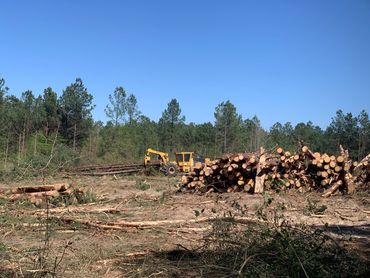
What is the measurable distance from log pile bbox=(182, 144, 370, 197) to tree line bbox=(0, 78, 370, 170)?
1598 centimetres

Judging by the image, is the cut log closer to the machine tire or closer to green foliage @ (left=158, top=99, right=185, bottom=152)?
the machine tire

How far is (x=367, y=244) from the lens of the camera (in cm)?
591

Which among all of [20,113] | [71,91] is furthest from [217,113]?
[20,113]

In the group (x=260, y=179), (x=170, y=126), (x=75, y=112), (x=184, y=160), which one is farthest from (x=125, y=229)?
(x=170, y=126)

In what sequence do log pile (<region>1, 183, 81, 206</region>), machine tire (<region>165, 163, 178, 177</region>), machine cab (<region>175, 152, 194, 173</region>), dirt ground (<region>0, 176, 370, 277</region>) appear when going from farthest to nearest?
1. machine cab (<region>175, 152, 194, 173</region>)
2. machine tire (<region>165, 163, 178, 177</region>)
3. log pile (<region>1, 183, 81, 206</region>)
4. dirt ground (<region>0, 176, 370, 277</region>)

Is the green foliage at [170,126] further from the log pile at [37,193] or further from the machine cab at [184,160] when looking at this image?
the log pile at [37,193]

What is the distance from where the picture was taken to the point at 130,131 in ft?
182

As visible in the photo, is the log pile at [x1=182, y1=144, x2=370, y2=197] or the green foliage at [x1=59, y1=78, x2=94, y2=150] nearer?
the log pile at [x1=182, y1=144, x2=370, y2=197]

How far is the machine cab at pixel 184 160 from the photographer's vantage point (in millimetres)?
29203

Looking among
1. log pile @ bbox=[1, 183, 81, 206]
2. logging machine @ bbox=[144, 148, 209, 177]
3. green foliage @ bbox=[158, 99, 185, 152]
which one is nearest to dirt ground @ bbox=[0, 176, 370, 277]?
log pile @ bbox=[1, 183, 81, 206]

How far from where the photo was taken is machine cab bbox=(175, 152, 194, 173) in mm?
29203

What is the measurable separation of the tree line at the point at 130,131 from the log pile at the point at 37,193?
14.5 meters

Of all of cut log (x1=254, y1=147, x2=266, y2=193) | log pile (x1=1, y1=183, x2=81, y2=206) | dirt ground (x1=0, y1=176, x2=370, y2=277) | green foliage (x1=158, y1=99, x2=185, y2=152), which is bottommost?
dirt ground (x1=0, y1=176, x2=370, y2=277)

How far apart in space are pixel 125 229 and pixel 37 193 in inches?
165
